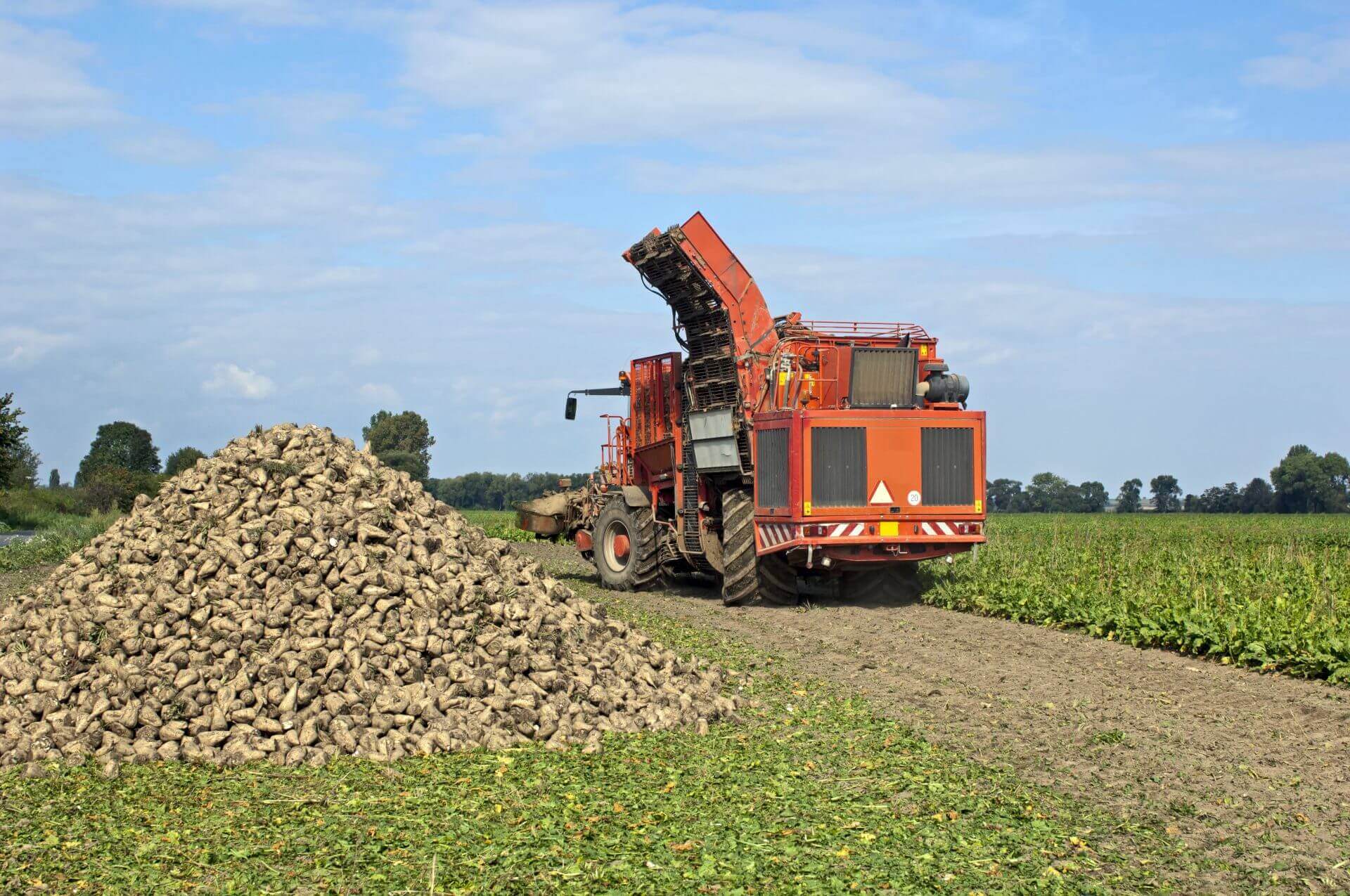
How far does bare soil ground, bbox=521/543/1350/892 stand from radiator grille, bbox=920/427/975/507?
1541mm

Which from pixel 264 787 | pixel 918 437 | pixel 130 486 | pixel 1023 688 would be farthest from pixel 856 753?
pixel 130 486

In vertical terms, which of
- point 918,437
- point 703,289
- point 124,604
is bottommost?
point 124,604

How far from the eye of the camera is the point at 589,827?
6336 mm

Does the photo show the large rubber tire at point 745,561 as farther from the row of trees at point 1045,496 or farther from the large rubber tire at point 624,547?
the row of trees at point 1045,496

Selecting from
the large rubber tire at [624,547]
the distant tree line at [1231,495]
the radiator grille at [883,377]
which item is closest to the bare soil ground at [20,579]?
the large rubber tire at [624,547]

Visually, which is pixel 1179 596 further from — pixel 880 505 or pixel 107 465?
pixel 107 465

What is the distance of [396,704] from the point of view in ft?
26.9

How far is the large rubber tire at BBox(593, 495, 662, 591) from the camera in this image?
1752 cm

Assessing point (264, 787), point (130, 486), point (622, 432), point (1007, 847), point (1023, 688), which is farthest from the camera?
point (130, 486)

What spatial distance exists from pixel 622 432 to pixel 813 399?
4550 mm

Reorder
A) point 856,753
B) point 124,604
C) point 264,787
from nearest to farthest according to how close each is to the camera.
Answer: point 264,787 → point 856,753 → point 124,604

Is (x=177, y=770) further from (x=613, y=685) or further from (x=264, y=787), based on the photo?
(x=613, y=685)

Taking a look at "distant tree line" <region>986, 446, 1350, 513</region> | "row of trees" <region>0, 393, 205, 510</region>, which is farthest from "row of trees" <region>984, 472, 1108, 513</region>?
"row of trees" <region>0, 393, 205, 510</region>

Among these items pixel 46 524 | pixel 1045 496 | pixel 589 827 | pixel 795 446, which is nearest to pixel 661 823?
pixel 589 827
